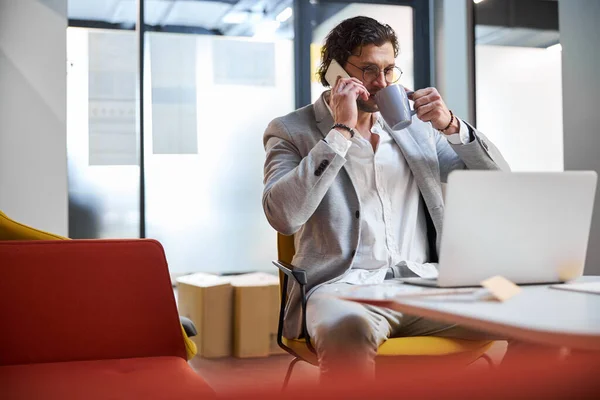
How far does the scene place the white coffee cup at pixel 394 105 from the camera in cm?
106

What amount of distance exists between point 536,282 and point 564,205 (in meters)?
0.10

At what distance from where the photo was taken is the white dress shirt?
125 centimetres

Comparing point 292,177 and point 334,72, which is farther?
point 292,177

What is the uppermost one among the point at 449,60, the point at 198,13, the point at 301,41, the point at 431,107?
the point at 198,13

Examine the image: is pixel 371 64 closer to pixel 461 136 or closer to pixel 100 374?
pixel 461 136

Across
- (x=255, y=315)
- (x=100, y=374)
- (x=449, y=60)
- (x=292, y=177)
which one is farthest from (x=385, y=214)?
(x=449, y=60)

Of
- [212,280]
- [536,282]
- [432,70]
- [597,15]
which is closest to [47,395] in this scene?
[536,282]

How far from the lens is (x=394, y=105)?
42.4 inches

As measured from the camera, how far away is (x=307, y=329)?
1.30 metres

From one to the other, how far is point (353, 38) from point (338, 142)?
187 millimetres

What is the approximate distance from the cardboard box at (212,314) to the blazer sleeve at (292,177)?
1.91 meters

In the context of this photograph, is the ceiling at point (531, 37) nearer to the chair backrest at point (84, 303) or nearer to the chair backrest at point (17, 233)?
the chair backrest at point (84, 303)

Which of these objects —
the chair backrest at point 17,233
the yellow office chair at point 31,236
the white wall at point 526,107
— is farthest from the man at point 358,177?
the chair backrest at point 17,233

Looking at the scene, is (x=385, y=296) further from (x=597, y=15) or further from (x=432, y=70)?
(x=432, y=70)
